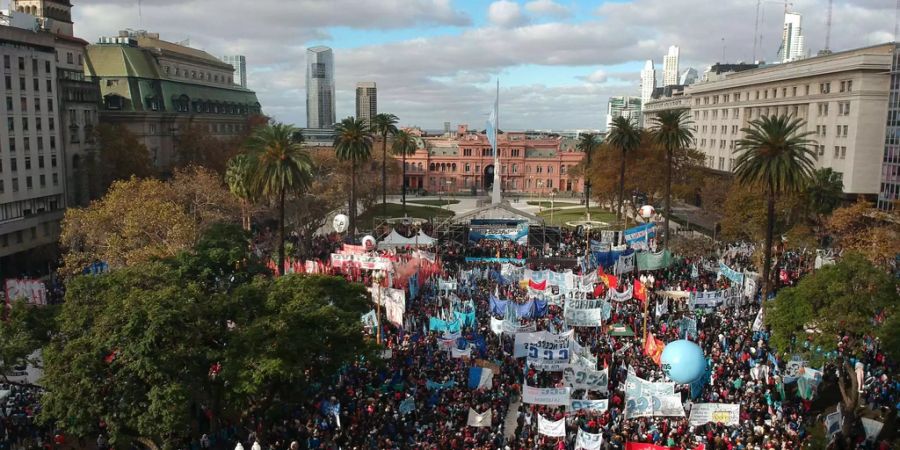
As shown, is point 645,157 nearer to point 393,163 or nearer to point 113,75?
point 393,163

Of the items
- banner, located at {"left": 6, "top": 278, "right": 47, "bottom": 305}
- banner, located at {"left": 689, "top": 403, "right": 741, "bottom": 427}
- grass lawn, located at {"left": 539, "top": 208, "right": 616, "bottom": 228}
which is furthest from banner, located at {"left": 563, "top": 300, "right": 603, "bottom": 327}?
grass lawn, located at {"left": 539, "top": 208, "right": 616, "bottom": 228}

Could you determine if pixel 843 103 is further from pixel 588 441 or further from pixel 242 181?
pixel 588 441

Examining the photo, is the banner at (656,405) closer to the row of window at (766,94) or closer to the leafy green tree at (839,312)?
the leafy green tree at (839,312)

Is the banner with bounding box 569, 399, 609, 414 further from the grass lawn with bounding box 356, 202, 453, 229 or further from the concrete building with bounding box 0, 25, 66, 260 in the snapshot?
the grass lawn with bounding box 356, 202, 453, 229

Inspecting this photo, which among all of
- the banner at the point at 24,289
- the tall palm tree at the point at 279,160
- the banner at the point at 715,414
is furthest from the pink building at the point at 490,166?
the banner at the point at 715,414

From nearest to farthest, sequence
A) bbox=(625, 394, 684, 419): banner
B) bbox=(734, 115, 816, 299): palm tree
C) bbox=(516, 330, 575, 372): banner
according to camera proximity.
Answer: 1. bbox=(625, 394, 684, 419): banner
2. bbox=(516, 330, 575, 372): banner
3. bbox=(734, 115, 816, 299): palm tree

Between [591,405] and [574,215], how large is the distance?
72.8 metres

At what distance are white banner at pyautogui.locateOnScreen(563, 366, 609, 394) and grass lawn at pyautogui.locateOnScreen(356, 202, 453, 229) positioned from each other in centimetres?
5817

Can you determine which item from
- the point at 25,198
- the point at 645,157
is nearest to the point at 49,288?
the point at 25,198

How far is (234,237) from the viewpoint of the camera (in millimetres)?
40969

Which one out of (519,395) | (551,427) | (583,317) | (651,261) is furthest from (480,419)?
(651,261)

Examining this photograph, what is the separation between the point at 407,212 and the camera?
99.8 metres

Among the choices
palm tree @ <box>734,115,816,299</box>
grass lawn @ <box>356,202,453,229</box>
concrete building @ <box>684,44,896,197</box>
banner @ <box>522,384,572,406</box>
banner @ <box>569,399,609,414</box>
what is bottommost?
banner @ <box>569,399,609,414</box>

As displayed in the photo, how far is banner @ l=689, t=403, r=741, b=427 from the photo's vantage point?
26.2m
